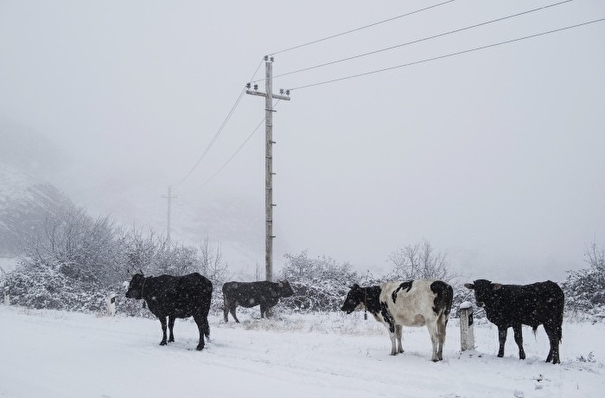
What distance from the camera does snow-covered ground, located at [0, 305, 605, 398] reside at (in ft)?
21.2

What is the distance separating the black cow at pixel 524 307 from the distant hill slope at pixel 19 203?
2501 inches

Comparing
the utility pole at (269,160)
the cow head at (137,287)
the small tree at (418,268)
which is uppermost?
the utility pole at (269,160)

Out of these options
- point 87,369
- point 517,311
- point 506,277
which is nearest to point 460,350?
point 517,311

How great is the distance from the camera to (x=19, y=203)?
2849 inches

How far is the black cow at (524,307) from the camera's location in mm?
8539

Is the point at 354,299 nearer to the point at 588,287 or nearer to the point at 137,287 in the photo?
the point at 137,287

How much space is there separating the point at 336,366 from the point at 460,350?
3.29 metres

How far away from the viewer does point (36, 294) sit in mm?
22797

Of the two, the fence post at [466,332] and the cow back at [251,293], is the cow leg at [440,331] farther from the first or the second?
the cow back at [251,293]

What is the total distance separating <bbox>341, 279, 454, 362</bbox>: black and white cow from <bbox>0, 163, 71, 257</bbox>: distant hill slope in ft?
202

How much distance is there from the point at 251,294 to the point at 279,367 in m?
10.5

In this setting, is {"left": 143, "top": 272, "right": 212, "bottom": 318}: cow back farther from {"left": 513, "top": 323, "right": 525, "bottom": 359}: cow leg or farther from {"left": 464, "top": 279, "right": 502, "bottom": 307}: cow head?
{"left": 513, "top": 323, "right": 525, "bottom": 359}: cow leg

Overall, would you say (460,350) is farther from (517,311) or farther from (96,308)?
(96,308)

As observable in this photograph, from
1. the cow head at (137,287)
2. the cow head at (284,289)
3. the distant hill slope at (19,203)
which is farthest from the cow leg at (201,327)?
the distant hill slope at (19,203)
